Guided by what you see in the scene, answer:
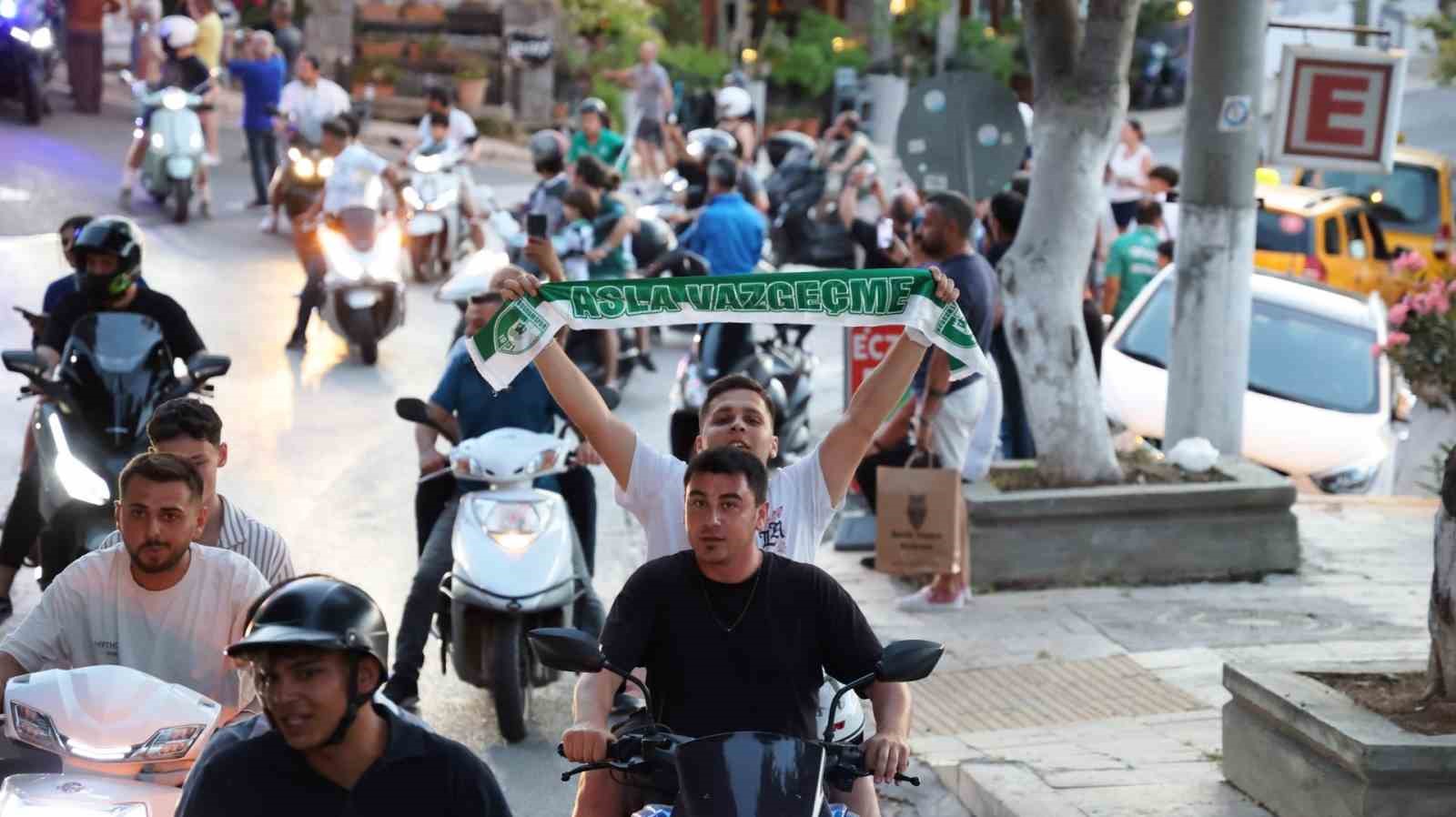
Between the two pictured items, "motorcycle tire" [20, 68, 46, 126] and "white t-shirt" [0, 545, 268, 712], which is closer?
"white t-shirt" [0, 545, 268, 712]

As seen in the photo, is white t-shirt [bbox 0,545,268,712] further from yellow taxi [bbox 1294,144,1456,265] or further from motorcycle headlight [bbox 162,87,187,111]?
yellow taxi [bbox 1294,144,1456,265]

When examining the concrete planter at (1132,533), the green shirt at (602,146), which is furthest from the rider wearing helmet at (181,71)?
the concrete planter at (1132,533)

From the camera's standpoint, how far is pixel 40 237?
1906cm

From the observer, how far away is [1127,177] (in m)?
18.8

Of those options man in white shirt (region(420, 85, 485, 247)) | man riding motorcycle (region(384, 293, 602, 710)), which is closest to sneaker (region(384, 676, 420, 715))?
man riding motorcycle (region(384, 293, 602, 710))

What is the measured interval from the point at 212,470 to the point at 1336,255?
1487 cm

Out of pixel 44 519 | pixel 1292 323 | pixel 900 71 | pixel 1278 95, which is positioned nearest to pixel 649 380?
pixel 1292 323

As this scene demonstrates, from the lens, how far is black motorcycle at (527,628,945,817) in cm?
406

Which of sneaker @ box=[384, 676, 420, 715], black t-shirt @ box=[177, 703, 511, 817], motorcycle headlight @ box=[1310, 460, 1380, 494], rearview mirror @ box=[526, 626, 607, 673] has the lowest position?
motorcycle headlight @ box=[1310, 460, 1380, 494]

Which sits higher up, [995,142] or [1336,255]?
[995,142]

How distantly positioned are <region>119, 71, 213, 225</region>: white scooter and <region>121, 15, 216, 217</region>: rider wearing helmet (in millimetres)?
380

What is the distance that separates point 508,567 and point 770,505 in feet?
6.87

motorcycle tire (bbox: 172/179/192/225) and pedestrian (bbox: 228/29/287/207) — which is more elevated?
pedestrian (bbox: 228/29/287/207)

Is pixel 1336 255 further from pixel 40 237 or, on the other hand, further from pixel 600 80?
pixel 600 80
